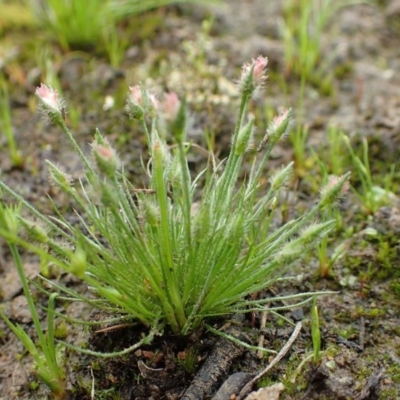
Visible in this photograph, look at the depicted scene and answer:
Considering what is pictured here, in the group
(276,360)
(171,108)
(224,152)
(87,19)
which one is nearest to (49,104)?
(171,108)

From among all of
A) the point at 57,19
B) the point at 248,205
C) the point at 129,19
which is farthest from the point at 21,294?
the point at 129,19

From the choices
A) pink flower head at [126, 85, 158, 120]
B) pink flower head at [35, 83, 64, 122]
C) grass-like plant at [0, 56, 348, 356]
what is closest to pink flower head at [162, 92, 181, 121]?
grass-like plant at [0, 56, 348, 356]

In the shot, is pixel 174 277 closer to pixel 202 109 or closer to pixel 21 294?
pixel 21 294

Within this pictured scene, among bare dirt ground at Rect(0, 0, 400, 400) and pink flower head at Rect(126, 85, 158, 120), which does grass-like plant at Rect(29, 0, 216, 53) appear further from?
pink flower head at Rect(126, 85, 158, 120)

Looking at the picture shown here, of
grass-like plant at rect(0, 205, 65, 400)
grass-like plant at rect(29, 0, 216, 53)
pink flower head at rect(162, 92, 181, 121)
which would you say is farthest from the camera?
grass-like plant at rect(29, 0, 216, 53)

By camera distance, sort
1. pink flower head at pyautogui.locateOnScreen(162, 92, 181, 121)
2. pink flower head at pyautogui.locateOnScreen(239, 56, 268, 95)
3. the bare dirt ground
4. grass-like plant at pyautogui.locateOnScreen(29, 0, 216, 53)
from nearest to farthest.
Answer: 1. pink flower head at pyautogui.locateOnScreen(162, 92, 181, 121)
2. pink flower head at pyautogui.locateOnScreen(239, 56, 268, 95)
3. the bare dirt ground
4. grass-like plant at pyautogui.locateOnScreen(29, 0, 216, 53)

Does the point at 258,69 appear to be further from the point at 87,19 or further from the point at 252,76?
the point at 87,19

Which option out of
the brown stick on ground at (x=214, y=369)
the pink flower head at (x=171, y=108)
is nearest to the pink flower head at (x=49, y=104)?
the pink flower head at (x=171, y=108)
